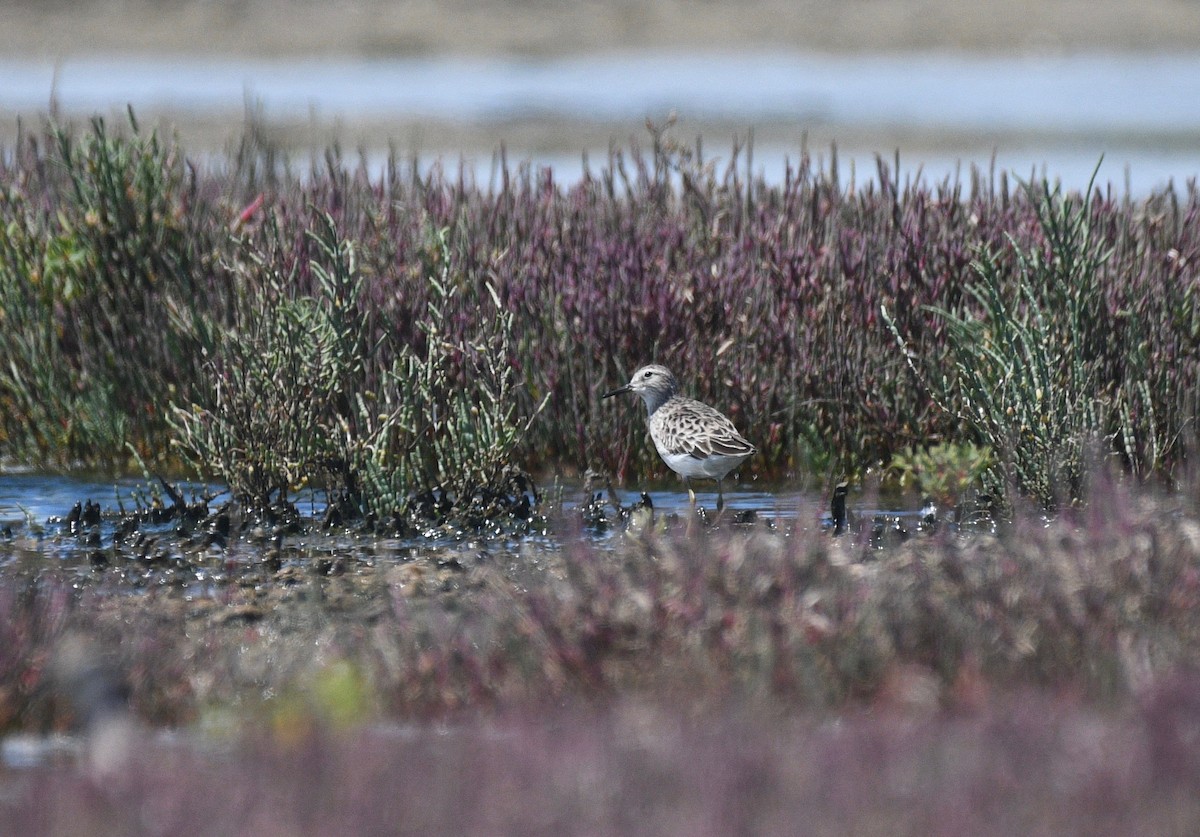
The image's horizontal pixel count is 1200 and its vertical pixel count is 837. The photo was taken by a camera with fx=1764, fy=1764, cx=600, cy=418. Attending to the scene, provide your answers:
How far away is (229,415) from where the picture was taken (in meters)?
9.09

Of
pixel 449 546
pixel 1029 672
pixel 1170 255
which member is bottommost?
pixel 449 546

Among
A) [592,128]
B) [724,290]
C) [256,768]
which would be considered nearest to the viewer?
[256,768]

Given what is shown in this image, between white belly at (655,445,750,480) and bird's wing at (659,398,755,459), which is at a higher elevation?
bird's wing at (659,398,755,459)

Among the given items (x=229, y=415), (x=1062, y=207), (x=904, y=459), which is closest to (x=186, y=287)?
(x=229, y=415)

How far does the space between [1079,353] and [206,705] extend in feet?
15.9

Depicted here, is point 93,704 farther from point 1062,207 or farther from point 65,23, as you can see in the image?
point 65,23

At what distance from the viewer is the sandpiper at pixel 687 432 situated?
8.45 metres

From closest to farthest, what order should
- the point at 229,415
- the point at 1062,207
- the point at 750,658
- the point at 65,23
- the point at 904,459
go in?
the point at 750,658
the point at 1062,207
the point at 229,415
the point at 904,459
the point at 65,23

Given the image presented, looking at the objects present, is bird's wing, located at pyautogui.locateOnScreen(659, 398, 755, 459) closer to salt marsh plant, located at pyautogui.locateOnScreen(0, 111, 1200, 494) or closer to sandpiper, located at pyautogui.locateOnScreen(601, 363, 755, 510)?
sandpiper, located at pyautogui.locateOnScreen(601, 363, 755, 510)

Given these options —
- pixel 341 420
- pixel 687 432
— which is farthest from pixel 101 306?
pixel 687 432

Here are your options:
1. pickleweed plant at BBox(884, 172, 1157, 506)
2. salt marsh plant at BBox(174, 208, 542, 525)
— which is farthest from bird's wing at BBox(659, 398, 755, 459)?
pickleweed plant at BBox(884, 172, 1157, 506)

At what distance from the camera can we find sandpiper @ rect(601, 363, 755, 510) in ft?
27.7

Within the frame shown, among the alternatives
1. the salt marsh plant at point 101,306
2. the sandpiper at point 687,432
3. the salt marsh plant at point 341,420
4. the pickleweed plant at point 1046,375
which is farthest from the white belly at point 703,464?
the salt marsh plant at point 101,306

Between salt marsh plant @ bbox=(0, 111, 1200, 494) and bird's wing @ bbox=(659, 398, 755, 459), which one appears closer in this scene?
bird's wing @ bbox=(659, 398, 755, 459)
